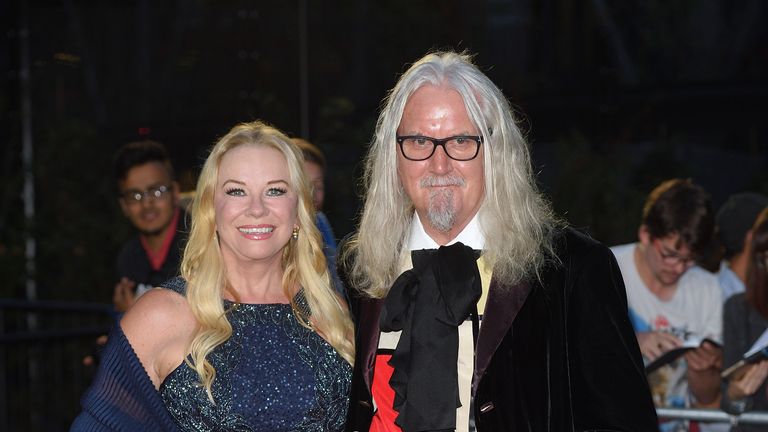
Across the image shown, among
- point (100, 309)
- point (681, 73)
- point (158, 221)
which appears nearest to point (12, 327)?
point (100, 309)

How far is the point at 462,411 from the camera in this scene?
3.01m

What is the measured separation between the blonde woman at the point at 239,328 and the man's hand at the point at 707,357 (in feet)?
6.28

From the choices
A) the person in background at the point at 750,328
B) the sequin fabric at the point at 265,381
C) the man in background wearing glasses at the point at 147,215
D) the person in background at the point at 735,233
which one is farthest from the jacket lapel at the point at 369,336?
the person in background at the point at 735,233

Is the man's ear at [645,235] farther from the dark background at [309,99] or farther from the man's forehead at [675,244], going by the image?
the dark background at [309,99]

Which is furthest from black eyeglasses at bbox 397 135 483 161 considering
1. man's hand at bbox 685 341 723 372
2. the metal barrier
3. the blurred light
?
the blurred light

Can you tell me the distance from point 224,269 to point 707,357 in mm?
2319

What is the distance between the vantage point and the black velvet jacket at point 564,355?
111 inches

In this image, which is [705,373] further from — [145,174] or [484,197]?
[145,174]

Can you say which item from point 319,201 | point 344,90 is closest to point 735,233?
point 319,201

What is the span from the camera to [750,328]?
4.69 metres

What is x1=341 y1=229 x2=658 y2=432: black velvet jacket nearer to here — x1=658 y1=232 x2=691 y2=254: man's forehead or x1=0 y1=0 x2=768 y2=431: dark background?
x1=658 y1=232 x2=691 y2=254: man's forehead

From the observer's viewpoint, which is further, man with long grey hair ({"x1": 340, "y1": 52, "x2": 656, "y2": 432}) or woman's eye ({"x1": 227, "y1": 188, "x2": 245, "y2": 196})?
woman's eye ({"x1": 227, "y1": 188, "x2": 245, "y2": 196})

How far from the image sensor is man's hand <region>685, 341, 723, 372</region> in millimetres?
4797

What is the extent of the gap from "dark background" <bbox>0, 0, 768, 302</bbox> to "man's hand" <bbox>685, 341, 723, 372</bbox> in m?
1.77
